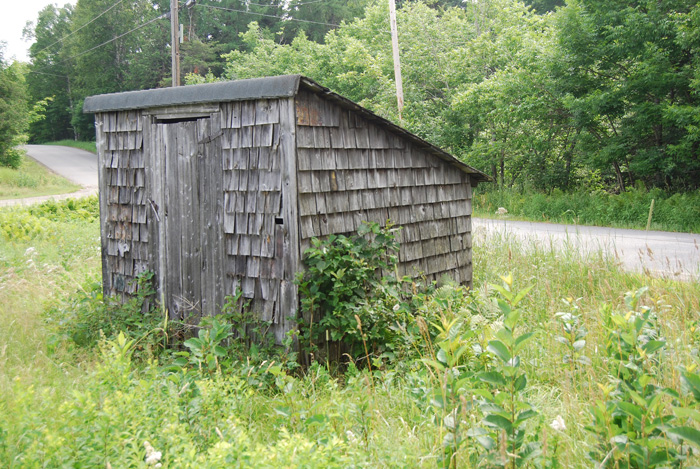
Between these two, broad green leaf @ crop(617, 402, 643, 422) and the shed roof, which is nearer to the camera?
broad green leaf @ crop(617, 402, 643, 422)

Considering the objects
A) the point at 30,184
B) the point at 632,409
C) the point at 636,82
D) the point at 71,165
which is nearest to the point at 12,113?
the point at 71,165

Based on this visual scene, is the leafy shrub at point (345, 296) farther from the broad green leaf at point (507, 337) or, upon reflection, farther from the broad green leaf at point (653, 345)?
the broad green leaf at point (653, 345)

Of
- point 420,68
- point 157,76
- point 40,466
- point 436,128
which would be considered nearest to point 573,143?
point 436,128

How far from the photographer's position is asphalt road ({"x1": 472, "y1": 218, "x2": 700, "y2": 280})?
776cm

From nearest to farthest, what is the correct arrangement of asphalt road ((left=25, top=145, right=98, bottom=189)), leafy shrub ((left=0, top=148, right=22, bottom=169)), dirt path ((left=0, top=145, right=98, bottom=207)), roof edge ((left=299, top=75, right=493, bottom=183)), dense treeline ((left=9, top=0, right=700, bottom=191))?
1. roof edge ((left=299, top=75, right=493, bottom=183))
2. dense treeline ((left=9, top=0, right=700, bottom=191))
3. dirt path ((left=0, top=145, right=98, bottom=207))
4. asphalt road ((left=25, top=145, right=98, bottom=189))
5. leafy shrub ((left=0, top=148, right=22, bottom=169))

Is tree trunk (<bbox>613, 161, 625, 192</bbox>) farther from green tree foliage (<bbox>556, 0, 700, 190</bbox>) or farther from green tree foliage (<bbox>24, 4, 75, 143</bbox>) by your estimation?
green tree foliage (<bbox>24, 4, 75, 143</bbox>)

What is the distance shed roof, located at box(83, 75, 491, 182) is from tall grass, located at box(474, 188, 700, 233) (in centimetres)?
592

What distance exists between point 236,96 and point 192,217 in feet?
4.53

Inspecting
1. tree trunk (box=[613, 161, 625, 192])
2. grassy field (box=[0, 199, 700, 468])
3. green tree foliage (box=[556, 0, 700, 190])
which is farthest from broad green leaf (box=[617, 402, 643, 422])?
tree trunk (box=[613, 161, 625, 192])

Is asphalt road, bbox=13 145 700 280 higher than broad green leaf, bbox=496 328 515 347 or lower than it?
lower

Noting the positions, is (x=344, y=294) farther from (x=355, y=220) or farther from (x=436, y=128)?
(x=436, y=128)

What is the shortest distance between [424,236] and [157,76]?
41.7 meters

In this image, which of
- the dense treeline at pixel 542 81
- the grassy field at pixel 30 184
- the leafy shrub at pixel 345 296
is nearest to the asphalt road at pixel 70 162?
the grassy field at pixel 30 184

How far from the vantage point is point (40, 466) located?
2.69m
